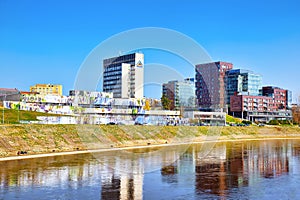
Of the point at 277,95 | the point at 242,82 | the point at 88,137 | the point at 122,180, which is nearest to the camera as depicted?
the point at 122,180

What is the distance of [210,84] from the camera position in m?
186

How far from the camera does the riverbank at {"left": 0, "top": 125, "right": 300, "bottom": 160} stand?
5181 cm

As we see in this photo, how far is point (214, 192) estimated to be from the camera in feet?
88.0

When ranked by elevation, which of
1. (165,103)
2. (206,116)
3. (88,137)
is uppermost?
(165,103)

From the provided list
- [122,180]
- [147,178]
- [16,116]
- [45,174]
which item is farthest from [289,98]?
[45,174]

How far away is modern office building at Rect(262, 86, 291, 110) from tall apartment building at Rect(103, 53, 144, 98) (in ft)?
218

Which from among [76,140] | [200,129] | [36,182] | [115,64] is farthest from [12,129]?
[115,64]

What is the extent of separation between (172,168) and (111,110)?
2681 inches

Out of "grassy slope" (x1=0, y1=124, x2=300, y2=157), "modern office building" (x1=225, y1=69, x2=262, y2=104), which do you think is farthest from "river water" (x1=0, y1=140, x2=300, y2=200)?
"modern office building" (x1=225, y1=69, x2=262, y2=104)

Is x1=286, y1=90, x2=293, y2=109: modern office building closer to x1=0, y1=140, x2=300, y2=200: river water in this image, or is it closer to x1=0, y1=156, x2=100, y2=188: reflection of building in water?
x1=0, y1=140, x2=300, y2=200: river water

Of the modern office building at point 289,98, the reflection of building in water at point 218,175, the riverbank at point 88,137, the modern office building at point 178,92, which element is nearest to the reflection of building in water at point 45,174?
the riverbank at point 88,137

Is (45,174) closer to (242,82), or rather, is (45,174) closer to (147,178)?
(147,178)

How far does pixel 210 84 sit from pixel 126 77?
43.4 m

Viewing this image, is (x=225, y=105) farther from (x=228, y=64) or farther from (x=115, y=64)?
(x=115, y=64)
